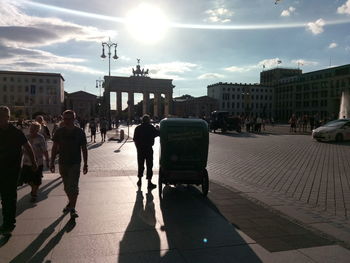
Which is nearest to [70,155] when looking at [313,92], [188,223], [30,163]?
[30,163]

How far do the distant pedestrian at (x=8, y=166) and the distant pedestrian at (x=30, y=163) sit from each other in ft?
6.25

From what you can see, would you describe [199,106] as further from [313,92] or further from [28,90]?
[28,90]

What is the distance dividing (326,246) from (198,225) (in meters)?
1.92

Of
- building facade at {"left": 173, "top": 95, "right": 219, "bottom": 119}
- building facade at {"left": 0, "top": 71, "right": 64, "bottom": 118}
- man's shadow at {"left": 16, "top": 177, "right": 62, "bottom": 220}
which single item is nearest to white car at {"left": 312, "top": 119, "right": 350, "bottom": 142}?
man's shadow at {"left": 16, "top": 177, "right": 62, "bottom": 220}

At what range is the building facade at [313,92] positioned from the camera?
108m

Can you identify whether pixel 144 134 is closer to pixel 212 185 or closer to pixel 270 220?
pixel 212 185

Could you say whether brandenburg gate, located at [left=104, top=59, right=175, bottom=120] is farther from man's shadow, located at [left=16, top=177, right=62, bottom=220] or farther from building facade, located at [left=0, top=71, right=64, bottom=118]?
man's shadow, located at [left=16, top=177, right=62, bottom=220]

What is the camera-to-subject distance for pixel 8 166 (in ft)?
17.5

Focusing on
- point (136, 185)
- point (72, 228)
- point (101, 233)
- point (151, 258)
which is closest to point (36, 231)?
point (72, 228)

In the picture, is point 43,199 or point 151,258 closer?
point 151,258

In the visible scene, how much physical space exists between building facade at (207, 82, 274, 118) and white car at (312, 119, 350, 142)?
122606mm

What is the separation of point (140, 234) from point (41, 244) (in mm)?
1376

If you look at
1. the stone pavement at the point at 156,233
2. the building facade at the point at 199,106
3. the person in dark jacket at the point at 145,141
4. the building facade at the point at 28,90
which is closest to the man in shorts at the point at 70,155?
the stone pavement at the point at 156,233

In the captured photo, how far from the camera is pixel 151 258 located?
4406 mm
